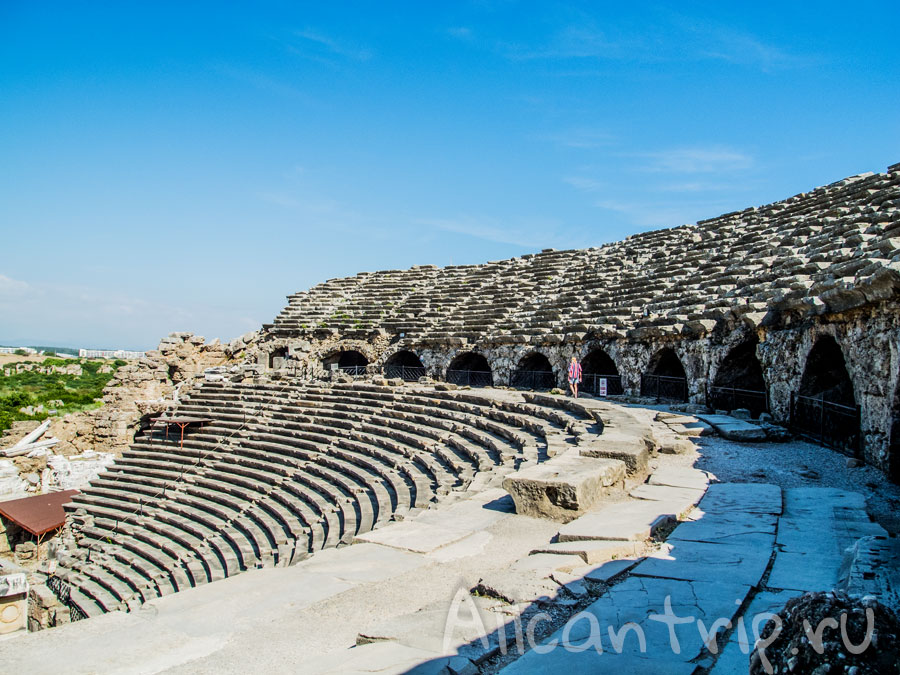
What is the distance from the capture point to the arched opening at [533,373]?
21812mm

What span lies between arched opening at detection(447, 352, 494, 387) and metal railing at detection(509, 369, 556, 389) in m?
1.22

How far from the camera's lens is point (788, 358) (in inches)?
486

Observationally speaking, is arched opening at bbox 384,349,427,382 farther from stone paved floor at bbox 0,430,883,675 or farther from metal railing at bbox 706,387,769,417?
stone paved floor at bbox 0,430,883,675

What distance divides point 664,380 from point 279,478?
11.4 meters

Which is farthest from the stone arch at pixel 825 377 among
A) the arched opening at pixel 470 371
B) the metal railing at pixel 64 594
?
the metal railing at pixel 64 594

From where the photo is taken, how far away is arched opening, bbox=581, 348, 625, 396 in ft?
62.3

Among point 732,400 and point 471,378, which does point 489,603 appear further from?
point 471,378

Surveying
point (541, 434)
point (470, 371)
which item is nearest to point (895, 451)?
point (541, 434)

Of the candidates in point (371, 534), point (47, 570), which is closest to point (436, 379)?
point (47, 570)

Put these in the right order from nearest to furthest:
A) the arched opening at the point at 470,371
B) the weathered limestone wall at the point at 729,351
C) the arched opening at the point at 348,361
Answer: the weathered limestone wall at the point at 729,351, the arched opening at the point at 470,371, the arched opening at the point at 348,361

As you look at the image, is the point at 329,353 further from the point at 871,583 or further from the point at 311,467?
the point at 871,583

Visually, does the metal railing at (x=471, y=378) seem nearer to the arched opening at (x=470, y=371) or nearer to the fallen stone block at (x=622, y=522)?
the arched opening at (x=470, y=371)

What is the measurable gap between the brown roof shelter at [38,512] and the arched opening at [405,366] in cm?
1283

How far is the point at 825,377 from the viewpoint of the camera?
479 inches
